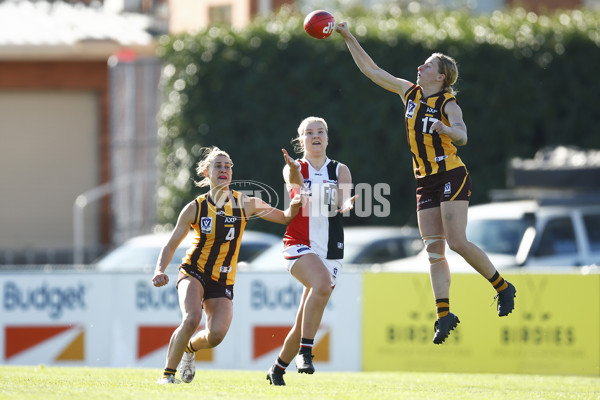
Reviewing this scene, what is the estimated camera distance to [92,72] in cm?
2600

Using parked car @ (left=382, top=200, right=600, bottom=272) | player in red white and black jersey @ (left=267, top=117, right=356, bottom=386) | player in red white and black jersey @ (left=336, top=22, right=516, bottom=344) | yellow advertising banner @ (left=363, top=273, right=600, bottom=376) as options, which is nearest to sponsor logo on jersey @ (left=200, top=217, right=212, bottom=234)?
player in red white and black jersey @ (left=267, top=117, right=356, bottom=386)

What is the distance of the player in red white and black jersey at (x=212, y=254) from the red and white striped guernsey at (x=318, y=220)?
0.19 meters

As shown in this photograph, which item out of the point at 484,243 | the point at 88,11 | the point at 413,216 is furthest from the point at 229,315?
the point at 88,11

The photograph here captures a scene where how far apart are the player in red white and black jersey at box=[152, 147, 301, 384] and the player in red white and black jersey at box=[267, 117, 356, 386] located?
26cm

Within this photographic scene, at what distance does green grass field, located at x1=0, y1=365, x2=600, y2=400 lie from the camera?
26.8 feet

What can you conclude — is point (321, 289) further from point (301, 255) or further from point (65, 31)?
point (65, 31)

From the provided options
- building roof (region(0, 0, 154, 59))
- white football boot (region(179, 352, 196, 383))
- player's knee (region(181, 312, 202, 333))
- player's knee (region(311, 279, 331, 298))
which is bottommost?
white football boot (region(179, 352, 196, 383))

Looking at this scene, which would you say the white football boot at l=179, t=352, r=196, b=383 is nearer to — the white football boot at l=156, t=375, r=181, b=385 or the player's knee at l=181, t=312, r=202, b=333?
the white football boot at l=156, t=375, r=181, b=385

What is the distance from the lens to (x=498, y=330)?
524 inches

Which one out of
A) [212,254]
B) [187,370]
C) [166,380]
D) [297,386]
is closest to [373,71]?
[212,254]

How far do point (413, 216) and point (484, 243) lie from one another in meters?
5.92

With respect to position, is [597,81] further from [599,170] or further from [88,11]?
[88,11]

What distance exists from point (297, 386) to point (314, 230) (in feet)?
4.90

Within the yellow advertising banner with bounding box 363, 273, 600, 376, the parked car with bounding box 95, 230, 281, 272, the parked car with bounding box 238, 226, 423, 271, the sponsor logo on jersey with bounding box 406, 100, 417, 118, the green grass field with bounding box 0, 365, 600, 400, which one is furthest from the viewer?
the parked car with bounding box 95, 230, 281, 272
